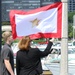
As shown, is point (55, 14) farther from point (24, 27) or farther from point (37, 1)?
point (37, 1)

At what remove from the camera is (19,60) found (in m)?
5.47

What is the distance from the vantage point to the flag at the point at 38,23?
6.07 m

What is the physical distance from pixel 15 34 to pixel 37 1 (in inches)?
2936

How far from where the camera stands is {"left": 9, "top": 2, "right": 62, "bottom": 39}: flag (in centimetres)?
607

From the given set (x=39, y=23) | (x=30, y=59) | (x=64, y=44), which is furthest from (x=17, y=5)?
(x=30, y=59)

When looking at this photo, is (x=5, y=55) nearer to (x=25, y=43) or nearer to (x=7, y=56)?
(x=7, y=56)

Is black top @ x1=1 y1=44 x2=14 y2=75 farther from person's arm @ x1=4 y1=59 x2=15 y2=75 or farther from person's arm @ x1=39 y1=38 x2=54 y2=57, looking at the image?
person's arm @ x1=39 y1=38 x2=54 y2=57

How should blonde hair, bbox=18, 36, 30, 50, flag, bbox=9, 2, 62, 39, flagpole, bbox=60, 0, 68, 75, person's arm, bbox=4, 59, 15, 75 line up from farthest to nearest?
flag, bbox=9, 2, 62, 39, flagpole, bbox=60, 0, 68, 75, person's arm, bbox=4, 59, 15, 75, blonde hair, bbox=18, 36, 30, 50

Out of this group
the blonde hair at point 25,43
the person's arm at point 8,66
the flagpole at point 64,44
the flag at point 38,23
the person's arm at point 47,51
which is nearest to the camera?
the blonde hair at point 25,43

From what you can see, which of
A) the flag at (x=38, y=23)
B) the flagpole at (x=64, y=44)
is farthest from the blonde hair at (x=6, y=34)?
the flagpole at (x=64, y=44)

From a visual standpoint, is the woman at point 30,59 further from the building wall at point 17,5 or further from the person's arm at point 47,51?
the building wall at point 17,5

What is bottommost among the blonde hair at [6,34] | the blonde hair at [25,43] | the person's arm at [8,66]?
the person's arm at [8,66]

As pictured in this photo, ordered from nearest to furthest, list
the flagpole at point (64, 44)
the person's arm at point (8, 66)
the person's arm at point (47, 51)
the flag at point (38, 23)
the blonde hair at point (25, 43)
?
1. the blonde hair at point (25, 43)
2. the person's arm at point (47, 51)
3. the person's arm at point (8, 66)
4. the flagpole at point (64, 44)
5. the flag at point (38, 23)

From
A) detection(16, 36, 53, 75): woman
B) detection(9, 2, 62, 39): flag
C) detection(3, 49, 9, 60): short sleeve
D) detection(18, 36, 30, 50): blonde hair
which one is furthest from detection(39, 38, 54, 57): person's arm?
detection(3, 49, 9, 60): short sleeve
